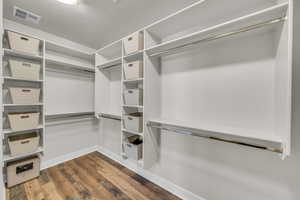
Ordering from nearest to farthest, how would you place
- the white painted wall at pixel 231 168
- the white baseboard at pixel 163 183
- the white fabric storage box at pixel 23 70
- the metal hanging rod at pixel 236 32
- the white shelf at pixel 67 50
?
1. the metal hanging rod at pixel 236 32
2. the white painted wall at pixel 231 168
3. the white baseboard at pixel 163 183
4. the white fabric storage box at pixel 23 70
5. the white shelf at pixel 67 50

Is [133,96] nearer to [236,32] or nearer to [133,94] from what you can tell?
[133,94]

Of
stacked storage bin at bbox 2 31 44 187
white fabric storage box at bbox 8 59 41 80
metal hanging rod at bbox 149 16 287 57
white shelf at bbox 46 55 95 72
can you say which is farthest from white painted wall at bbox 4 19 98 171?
metal hanging rod at bbox 149 16 287 57

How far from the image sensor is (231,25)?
3.49 feet

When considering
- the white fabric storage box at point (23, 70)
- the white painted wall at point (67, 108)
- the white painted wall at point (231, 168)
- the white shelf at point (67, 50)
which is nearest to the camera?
the white painted wall at point (231, 168)

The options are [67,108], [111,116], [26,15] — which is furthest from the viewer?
[67,108]

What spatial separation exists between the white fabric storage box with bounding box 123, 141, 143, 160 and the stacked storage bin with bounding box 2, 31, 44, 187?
1292 millimetres

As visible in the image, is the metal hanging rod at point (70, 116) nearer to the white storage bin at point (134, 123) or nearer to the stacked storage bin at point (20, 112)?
the stacked storage bin at point (20, 112)

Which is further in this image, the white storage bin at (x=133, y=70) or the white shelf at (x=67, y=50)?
the white shelf at (x=67, y=50)

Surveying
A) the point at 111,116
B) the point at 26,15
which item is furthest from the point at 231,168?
the point at 26,15

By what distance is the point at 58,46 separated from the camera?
6.89ft

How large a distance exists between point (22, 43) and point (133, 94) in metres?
1.63

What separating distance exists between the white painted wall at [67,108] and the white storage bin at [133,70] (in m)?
1.31

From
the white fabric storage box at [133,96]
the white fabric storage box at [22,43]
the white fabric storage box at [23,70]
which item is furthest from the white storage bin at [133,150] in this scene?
the white fabric storage box at [22,43]

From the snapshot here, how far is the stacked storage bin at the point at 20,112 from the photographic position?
5.39ft
